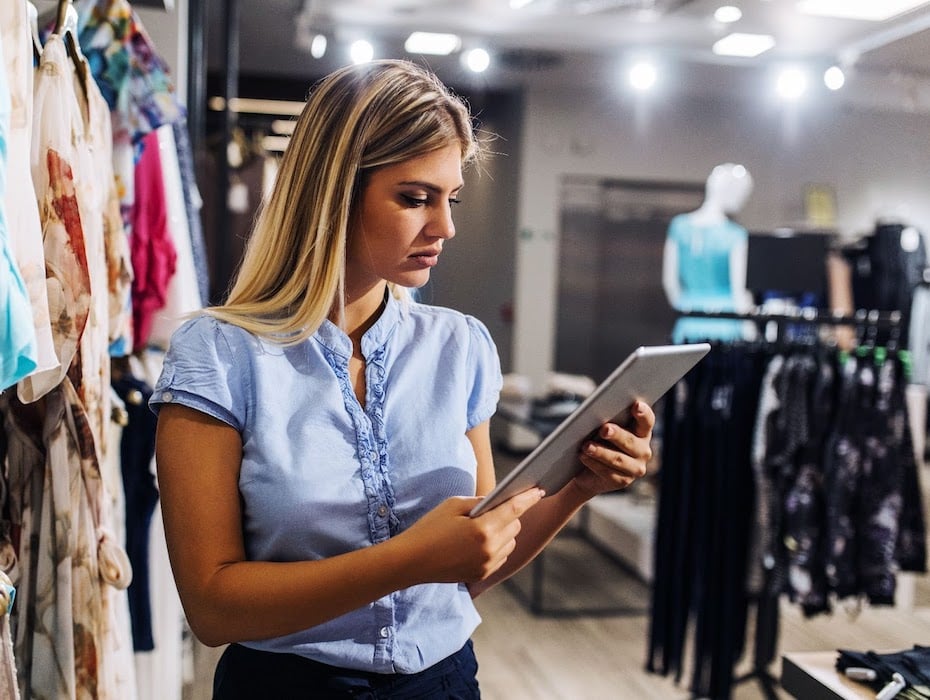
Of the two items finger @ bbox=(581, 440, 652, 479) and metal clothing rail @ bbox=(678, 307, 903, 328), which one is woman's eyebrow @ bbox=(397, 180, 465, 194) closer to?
finger @ bbox=(581, 440, 652, 479)

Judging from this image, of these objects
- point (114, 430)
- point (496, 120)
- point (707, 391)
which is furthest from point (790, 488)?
point (496, 120)

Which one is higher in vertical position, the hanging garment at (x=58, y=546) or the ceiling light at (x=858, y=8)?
the ceiling light at (x=858, y=8)

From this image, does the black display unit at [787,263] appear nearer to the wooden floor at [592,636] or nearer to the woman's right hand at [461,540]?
the wooden floor at [592,636]

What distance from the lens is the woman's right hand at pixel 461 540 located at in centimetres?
98

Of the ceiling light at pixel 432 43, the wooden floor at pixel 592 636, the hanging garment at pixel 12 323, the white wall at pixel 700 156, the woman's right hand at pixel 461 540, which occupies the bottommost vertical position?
the wooden floor at pixel 592 636

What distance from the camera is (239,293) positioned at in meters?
1.17

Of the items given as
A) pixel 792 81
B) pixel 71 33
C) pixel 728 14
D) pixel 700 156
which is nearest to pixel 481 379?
pixel 71 33

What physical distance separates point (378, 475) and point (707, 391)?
2.19 metres

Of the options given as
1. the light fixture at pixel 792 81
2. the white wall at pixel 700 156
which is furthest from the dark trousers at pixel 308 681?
the white wall at pixel 700 156

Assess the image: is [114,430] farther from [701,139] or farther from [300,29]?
[701,139]

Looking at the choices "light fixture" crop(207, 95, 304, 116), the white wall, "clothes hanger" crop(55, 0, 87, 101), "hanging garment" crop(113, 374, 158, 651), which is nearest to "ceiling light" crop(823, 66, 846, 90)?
the white wall

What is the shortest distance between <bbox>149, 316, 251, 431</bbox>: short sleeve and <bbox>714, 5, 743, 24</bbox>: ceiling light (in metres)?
4.85

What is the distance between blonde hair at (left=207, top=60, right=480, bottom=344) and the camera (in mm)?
1109

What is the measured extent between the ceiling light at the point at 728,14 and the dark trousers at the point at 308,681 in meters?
4.91
